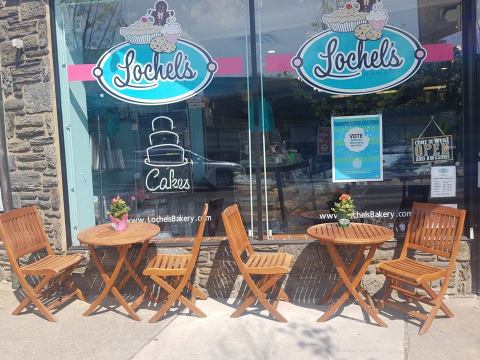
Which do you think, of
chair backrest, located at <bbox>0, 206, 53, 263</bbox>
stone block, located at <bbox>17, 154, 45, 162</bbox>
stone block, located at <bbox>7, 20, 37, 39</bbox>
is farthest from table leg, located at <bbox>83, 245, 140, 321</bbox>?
stone block, located at <bbox>7, 20, 37, 39</bbox>

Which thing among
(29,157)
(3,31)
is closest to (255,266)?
(29,157)

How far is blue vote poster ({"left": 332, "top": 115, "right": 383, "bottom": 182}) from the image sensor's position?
→ 4.44m

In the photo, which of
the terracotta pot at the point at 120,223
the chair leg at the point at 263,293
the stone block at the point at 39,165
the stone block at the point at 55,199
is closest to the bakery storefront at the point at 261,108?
the stone block at the point at 55,199

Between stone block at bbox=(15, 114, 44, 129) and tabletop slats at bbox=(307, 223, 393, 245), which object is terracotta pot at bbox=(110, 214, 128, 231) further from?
tabletop slats at bbox=(307, 223, 393, 245)

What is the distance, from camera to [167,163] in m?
4.84

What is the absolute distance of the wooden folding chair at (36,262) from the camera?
159 inches

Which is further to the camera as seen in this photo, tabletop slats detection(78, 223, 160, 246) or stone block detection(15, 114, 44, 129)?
stone block detection(15, 114, 44, 129)

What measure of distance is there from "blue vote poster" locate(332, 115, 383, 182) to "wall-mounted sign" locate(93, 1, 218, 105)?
1389mm

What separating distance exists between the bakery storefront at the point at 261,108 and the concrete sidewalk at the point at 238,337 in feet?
3.24

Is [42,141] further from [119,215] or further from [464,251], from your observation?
[464,251]

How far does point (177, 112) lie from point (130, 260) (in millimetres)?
1534

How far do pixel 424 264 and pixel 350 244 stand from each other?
680 mm

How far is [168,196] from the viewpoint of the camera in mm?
4816

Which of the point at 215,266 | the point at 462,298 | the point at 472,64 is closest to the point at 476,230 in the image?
the point at 462,298
